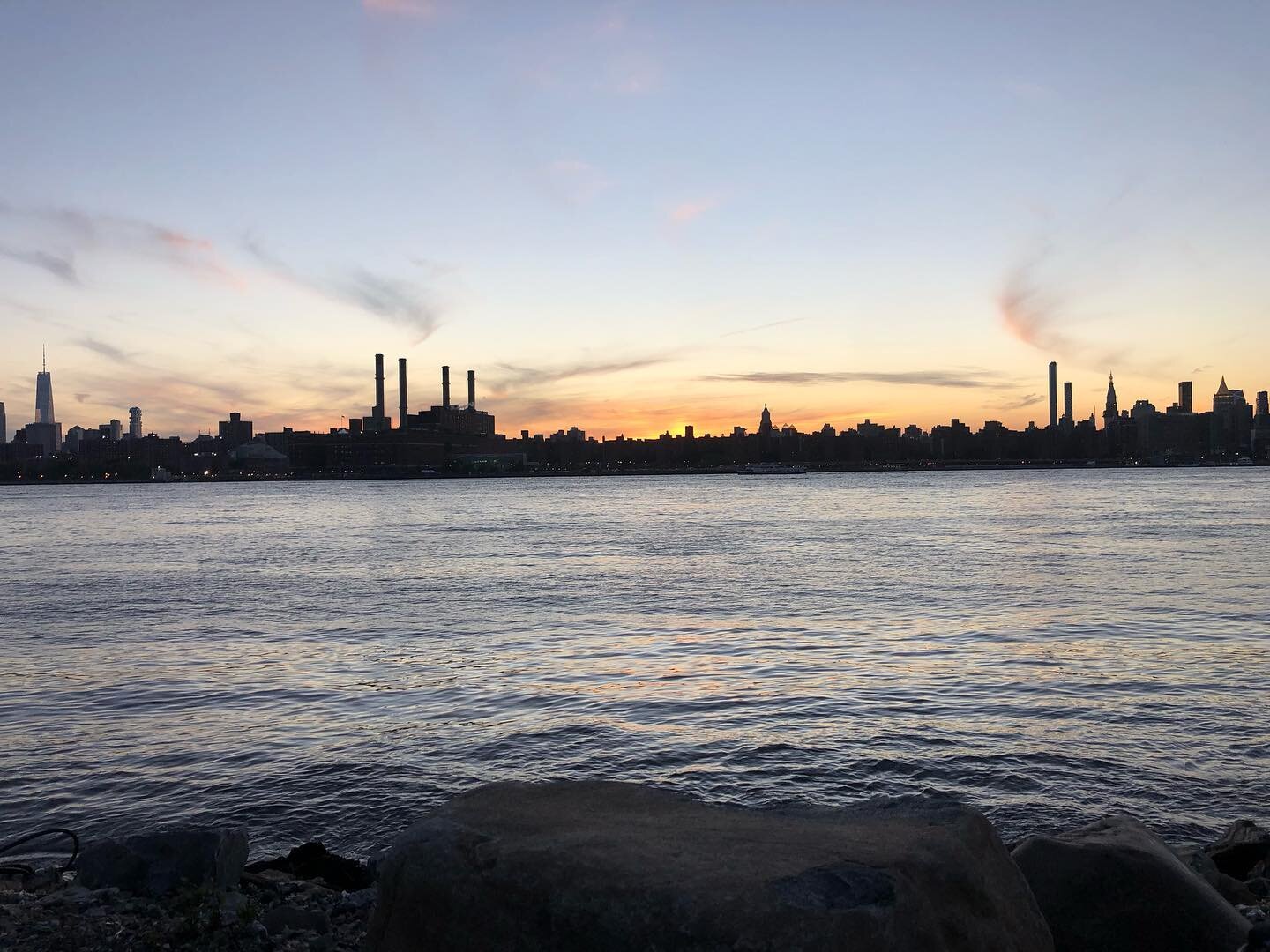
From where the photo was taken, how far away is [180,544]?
245ft

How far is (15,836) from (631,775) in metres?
7.79

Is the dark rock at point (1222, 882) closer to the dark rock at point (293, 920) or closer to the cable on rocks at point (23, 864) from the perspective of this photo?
the dark rock at point (293, 920)

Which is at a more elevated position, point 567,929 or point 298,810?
point 567,929

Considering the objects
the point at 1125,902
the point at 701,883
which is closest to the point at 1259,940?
the point at 1125,902

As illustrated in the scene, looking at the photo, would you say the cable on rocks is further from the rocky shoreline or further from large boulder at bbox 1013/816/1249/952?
large boulder at bbox 1013/816/1249/952

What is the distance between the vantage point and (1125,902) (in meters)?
7.55

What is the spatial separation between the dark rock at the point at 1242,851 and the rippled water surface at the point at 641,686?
1.07 m

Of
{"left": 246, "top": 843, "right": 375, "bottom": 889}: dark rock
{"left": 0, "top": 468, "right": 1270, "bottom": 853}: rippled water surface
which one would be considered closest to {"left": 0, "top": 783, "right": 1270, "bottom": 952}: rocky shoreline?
{"left": 246, "top": 843, "right": 375, "bottom": 889}: dark rock

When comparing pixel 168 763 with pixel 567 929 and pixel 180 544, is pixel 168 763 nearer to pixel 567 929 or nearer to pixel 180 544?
pixel 567 929

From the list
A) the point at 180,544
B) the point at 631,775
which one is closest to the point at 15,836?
the point at 631,775

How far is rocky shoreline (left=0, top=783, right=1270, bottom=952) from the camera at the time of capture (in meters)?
5.21

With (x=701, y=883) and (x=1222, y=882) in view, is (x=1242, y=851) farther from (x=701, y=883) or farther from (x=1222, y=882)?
(x=701, y=883)

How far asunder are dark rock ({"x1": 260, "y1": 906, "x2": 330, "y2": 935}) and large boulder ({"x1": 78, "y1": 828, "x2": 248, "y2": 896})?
1.51 m

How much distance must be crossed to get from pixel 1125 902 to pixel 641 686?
13834 mm
